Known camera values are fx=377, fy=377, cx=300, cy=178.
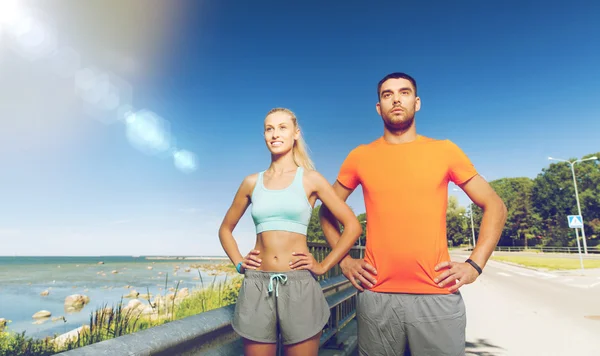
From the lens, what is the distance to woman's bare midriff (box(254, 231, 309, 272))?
2.06m

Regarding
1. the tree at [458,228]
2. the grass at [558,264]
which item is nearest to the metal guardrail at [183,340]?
the grass at [558,264]

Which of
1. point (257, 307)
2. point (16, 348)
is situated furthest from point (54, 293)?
point (257, 307)

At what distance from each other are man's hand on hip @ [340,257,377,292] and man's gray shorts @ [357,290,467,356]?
2.6 inches

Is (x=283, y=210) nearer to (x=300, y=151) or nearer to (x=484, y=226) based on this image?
(x=300, y=151)

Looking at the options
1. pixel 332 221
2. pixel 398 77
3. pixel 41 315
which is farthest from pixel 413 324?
pixel 41 315

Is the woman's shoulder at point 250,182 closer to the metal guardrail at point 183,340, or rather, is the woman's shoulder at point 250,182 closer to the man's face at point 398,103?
the metal guardrail at point 183,340

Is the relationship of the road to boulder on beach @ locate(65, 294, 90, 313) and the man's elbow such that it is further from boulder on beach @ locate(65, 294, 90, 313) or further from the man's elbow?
boulder on beach @ locate(65, 294, 90, 313)

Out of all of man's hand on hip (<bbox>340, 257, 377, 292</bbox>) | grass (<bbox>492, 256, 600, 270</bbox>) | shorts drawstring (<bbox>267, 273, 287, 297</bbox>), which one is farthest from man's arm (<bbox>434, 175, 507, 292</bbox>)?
grass (<bbox>492, 256, 600, 270</bbox>)

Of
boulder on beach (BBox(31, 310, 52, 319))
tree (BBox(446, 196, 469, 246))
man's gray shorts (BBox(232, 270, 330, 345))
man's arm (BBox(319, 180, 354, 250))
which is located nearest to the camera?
man's gray shorts (BBox(232, 270, 330, 345))

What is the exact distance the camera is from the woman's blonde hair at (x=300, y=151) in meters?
2.41

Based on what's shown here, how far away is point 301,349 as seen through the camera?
6.34 ft

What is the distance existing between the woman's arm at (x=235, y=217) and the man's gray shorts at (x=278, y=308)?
351mm

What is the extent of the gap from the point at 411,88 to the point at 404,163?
49cm

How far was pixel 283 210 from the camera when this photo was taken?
2135 millimetres
